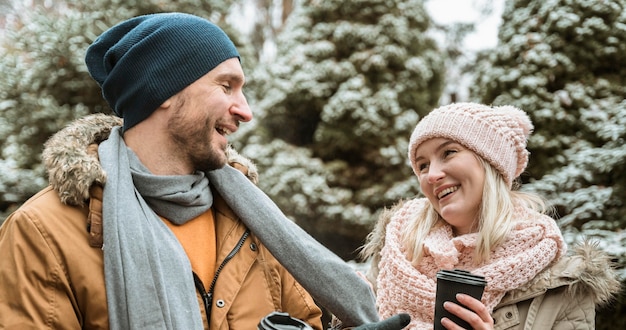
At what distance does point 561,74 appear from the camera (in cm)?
680

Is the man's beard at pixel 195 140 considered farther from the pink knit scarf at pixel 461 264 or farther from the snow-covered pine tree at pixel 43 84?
the snow-covered pine tree at pixel 43 84

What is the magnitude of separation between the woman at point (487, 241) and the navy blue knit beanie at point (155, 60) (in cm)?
105

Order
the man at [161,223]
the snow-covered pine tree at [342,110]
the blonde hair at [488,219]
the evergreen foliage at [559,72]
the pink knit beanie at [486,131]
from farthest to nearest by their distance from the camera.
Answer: the snow-covered pine tree at [342,110] < the evergreen foliage at [559,72] < the pink knit beanie at [486,131] < the blonde hair at [488,219] < the man at [161,223]

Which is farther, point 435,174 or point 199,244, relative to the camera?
point 435,174

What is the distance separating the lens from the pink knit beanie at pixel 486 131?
243 centimetres

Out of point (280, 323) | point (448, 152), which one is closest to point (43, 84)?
point (448, 152)

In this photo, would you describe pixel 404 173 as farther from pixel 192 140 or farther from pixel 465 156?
pixel 192 140

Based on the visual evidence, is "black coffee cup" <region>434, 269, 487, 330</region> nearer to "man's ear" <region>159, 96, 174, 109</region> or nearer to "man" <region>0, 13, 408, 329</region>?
"man" <region>0, 13, 408, 329</region>

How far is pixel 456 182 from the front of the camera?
8.00 ft

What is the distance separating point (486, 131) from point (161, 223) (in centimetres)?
144

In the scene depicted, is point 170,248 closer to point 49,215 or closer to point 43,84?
point 49,215

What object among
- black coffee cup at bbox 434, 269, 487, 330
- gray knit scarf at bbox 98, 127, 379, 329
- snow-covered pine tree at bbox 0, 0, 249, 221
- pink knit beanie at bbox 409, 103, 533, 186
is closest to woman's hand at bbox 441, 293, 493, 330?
black coffee cup at bbox 434, 269, 487, 330

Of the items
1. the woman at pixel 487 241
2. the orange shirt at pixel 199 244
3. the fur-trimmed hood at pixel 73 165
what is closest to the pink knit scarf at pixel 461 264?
the woman at pixel 487 241

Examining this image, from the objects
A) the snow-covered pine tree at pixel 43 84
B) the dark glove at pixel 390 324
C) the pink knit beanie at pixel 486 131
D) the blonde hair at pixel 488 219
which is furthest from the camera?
the snow-covered pine tree at pixel 43 84
